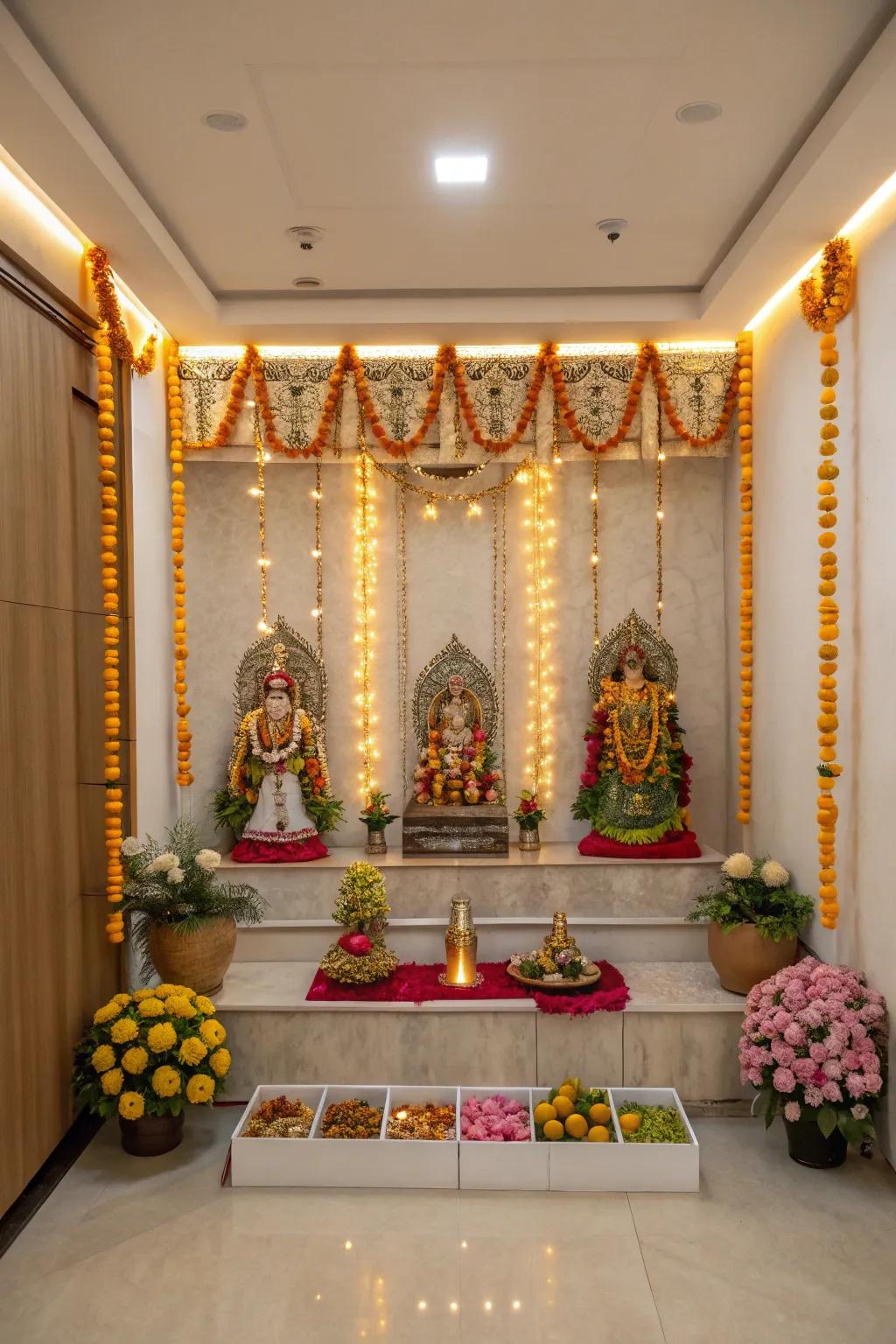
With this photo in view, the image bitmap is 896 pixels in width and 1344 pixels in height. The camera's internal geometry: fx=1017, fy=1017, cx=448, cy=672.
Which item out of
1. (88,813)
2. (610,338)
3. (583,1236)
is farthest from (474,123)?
(583,1236)

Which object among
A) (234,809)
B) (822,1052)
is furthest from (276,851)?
(822,1052)

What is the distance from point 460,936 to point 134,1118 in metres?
1.63

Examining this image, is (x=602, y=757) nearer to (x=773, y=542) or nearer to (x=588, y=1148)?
(x=773, y=542)

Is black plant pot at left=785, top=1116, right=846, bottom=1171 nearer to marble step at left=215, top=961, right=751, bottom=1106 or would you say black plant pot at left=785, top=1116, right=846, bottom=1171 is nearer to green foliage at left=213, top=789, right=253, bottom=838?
marble step at left=215, top=961, right=751, bottom=1106

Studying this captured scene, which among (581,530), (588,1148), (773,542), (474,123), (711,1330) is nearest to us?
(711,1330)

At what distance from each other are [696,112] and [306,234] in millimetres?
1763

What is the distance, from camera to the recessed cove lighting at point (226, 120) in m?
3.47

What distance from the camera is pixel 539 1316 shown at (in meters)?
3.22

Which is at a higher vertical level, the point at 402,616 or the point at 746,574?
the point at 746,574

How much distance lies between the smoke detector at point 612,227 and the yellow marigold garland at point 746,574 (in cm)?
145

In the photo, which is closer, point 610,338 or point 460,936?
point 460,936

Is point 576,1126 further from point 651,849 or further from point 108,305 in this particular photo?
point 108,305

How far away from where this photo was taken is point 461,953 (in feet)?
16.0

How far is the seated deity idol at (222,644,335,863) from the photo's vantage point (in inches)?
227
